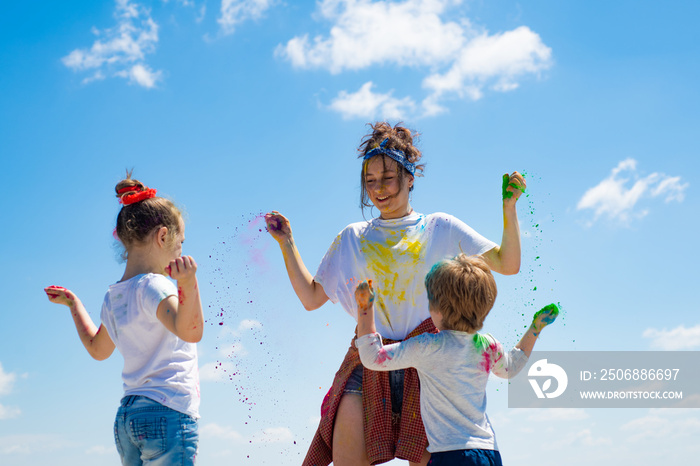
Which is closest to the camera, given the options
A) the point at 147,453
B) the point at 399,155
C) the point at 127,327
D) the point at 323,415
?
the point at 147,453

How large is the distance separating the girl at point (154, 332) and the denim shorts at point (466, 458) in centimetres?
120

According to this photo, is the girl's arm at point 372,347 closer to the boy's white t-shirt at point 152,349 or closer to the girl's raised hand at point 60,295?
the boy's white t-shirt at point 152,349

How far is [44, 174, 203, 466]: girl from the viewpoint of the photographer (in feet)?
10.9

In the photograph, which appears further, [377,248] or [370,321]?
[377,248]

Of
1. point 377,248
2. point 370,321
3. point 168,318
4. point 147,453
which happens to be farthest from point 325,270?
point 147,453

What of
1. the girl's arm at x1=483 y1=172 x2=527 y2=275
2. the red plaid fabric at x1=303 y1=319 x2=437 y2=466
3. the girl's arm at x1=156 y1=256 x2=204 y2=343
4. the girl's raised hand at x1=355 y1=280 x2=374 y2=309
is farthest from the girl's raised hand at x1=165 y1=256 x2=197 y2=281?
the girl's arm at x1=483 y1=172 x2=527 y2=275

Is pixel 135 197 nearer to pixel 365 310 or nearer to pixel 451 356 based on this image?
pixel 365 310

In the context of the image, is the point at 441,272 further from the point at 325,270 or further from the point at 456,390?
the point at 325,270

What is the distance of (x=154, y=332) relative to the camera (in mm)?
3496

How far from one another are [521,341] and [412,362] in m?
0.70

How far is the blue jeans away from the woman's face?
1.58 m

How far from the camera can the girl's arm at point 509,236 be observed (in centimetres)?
385

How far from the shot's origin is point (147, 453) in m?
3.32

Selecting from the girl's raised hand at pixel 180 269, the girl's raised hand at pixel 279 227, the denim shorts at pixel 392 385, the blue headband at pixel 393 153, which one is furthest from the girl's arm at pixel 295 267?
the girl's raised hand at pixel 180 269
